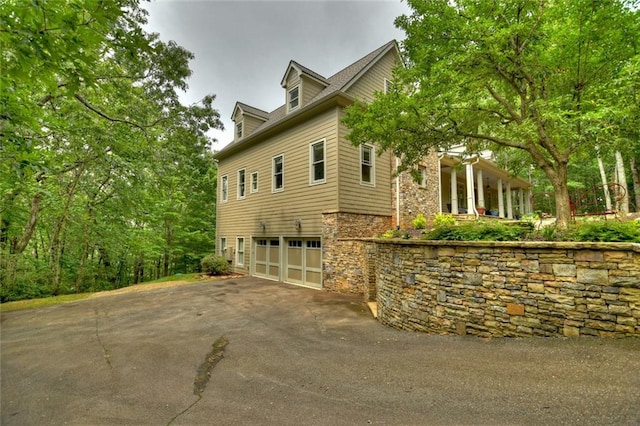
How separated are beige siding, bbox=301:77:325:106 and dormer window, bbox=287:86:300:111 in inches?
19.0

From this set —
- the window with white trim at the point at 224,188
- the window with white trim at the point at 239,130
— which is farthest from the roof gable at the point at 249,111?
the window with white trim at the point at 224,188

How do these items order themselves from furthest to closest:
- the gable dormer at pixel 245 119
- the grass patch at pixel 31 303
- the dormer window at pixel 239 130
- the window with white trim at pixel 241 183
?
the dormer window at pixel 239 130
the gable dormer at pixel 245 119
the window with white trim at pixel 241 183
the grass patch at pixel 31 303

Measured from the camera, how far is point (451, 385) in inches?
130

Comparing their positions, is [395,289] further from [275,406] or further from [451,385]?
[275,406]

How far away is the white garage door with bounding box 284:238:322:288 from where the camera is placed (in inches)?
418

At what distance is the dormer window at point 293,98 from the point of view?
12336mm

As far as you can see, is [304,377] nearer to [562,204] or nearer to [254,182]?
[562,204]

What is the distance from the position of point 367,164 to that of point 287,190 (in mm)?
3671

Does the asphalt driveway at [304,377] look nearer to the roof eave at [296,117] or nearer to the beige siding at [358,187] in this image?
the beige siding at [358,187]

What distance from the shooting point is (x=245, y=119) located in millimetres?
15359

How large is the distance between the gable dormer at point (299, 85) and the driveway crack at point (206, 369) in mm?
9880

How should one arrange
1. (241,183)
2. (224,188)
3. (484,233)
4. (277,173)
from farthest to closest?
(224,188) < (241,183) < (277,173) < (484,233)

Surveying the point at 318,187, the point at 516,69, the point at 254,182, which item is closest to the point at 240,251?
the point at 254,182

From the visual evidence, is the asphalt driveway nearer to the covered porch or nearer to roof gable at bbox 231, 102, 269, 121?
the covered porch
